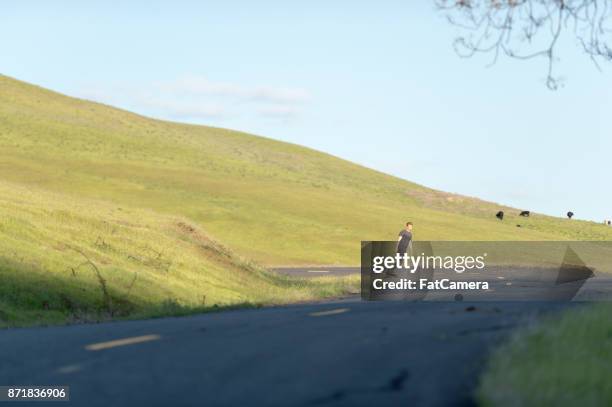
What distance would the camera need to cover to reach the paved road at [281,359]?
33.8 feet

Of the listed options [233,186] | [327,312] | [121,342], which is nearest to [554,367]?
[121,342]

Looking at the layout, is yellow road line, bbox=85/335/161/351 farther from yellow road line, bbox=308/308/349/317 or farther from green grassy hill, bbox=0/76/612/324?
green grassy hill, bbox=0/76/612/324

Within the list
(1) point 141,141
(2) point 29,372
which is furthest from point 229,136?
(2) point 29,372

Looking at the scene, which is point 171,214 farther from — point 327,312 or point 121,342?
point 121,342

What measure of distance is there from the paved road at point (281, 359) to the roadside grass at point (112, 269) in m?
9.38

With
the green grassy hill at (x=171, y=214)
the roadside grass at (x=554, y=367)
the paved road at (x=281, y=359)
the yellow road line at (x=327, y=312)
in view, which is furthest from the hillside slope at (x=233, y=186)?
the roadside grass at (x=554, y=367)

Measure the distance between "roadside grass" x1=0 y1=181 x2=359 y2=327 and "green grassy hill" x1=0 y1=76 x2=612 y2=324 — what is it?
95 mm

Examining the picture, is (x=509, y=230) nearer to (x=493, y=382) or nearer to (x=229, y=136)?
(x=229, y=136)

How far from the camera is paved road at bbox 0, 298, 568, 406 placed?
1030 centimetres

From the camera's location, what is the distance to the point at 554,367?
10469 millimetres

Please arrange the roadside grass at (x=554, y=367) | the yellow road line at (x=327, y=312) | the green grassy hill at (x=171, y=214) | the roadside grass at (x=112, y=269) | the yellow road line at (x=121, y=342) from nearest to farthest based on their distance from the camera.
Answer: the roadside grass at (x=554, y=367)
the yellow road line at (x=121, y=342)
the yellow road line at (x=327, y=312)
the roadside grass at (x=112, y=269)
the green grassy hill at (x=171, y=214)

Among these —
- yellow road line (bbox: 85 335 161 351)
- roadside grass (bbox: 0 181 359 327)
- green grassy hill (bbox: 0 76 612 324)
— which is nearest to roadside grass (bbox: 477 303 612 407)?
yellow road line (bbox: 85 335 161 351)

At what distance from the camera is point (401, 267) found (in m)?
33.8

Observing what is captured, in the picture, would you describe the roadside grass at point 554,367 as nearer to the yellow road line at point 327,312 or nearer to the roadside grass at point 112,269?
the yellow road line at point 327,312
